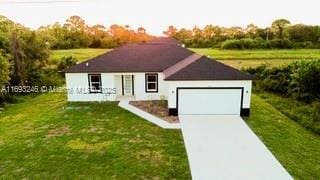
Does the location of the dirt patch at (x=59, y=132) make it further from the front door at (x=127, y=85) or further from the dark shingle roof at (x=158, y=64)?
the front door at (x=127, y=85)

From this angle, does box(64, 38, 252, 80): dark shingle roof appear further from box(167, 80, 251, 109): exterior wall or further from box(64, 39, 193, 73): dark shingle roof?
box(167, 80, 251, 109): exterior wall

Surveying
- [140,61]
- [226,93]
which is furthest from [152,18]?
[226,93]

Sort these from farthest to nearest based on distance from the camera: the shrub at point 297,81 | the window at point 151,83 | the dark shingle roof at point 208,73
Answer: the shrub at point 297,81 → the window at point 151,83 → the dark shingle roof at point 208,73

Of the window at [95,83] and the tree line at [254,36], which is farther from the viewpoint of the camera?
the tree line at [254,36]

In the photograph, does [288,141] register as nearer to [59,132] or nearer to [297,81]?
[59,132]

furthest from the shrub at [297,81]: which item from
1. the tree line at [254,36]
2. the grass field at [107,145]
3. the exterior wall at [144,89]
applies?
the tree line at [254,36]

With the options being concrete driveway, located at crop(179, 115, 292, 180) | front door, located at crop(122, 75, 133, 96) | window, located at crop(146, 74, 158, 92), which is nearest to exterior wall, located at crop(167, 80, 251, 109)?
concrete driveway, located at crop(179, 115, 292, 180)
